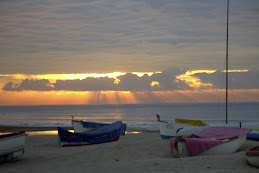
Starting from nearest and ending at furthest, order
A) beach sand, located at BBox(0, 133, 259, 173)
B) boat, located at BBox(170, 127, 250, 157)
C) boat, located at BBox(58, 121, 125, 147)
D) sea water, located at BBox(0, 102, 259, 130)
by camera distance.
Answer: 1. beach sand, located at BBox(0, 133, 259, 173)
2. boat, located at BBox(170, 127, 250, 157)
3. boat, located at BBox(58, 121, 125, 147)
4. sea water, located at BBox(0, 102, 259, 130)

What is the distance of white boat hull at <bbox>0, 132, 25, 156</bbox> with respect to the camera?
1197 centimetres

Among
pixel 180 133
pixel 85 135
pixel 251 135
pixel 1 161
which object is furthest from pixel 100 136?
pixel 251 135

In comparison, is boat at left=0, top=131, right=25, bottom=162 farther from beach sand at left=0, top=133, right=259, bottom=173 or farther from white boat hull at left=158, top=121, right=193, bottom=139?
white boat hull at left=158, top=121, right=193, bottom=139

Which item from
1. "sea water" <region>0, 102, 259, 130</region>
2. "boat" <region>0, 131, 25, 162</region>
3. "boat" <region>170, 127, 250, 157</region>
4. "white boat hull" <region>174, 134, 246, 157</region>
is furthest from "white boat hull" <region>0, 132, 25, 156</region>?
"sea water" <region>0, 102, 259, 130</region>

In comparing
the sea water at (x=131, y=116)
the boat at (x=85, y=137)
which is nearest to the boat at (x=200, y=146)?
the boat at (x=85, y=137)

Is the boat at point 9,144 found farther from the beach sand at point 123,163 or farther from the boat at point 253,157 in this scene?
the boat at point 253,157

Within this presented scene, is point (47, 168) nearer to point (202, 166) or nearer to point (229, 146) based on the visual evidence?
point (202, 166)

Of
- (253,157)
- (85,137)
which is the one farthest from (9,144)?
(253,157)

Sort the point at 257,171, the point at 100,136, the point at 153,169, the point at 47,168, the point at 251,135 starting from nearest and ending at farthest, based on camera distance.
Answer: the point at 257,171 < the point at 153,169 < the point at 47,168 < the point at 251,135 < the point at 100,136

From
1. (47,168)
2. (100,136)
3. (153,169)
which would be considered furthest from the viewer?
(100,136)

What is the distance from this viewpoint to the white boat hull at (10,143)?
1197 cm

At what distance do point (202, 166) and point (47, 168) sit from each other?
5.91 meters

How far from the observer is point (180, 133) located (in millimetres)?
18484

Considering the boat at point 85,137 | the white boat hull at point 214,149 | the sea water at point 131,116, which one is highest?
the white boat hull at point 214,149
